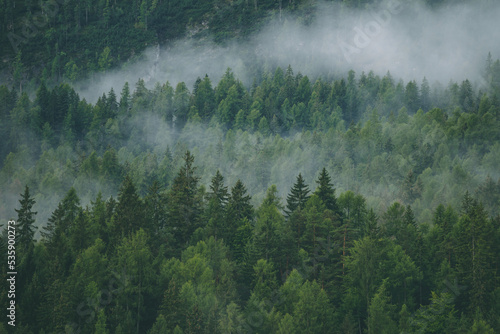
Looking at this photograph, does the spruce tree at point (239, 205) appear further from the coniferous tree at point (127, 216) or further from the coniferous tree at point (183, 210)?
the coniferous tree at point (127, 216)

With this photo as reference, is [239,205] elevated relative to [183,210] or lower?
lower

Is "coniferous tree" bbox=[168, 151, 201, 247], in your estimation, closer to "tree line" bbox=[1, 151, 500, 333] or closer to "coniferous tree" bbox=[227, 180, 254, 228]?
"tree line" bbox=[1, 151, 500, 333]

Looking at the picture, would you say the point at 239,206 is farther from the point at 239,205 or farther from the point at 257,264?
the point at 257,264

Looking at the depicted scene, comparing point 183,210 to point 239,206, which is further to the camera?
point 239,206

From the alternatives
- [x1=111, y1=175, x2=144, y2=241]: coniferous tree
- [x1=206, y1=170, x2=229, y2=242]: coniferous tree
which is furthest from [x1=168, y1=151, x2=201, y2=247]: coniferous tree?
[x1=111, y1=175, x2=144, y2=241]: coniferous tree

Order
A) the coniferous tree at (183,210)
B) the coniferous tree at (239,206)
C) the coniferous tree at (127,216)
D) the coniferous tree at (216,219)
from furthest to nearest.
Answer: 1. the coniferous tree at (239,206)
2. the coniferous tree at (183,210)
3. the coniferous tree at (216,219)
4. the coniferous tree at (127,216)

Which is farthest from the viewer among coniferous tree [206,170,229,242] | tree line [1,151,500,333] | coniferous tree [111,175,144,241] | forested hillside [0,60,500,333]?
coniferous tree [206,170,229,242]

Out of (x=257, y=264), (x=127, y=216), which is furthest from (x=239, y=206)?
(x=127, y=216)

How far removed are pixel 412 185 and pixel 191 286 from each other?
68.1 m

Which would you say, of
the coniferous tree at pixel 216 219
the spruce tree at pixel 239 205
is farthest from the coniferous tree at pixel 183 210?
the spruce tree at pixel 239 205

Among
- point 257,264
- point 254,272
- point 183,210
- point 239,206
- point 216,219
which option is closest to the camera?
point 257,264

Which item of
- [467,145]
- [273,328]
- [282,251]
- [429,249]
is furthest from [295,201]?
[467,145]

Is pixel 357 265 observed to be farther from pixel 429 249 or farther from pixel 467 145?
pixel 467 145

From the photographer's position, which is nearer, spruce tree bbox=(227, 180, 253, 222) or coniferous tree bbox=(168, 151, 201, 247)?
coniferous tree bbox=(168, 151, 201, 247)
